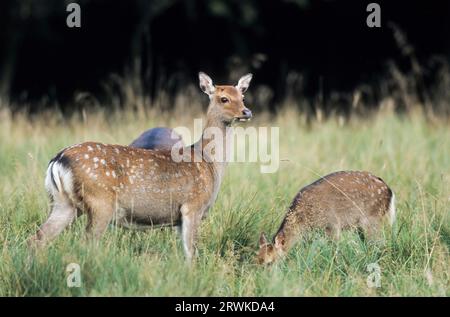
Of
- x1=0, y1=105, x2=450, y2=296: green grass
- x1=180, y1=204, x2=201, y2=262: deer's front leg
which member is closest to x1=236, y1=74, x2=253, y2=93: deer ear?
x1=0, y1=105, x2=450, y2=296: green grass

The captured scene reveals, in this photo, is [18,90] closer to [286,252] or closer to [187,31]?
[187,31]

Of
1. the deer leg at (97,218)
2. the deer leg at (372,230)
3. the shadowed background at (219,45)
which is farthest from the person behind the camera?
the shadowed background at (219,45)

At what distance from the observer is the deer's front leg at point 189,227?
254 inches

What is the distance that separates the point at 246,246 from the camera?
22.2ft

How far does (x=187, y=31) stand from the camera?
20.6 meters

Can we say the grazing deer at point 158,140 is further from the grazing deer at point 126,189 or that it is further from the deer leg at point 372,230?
the deer leg at point 372,230

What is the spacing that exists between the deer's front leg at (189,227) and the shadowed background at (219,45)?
12123 mm

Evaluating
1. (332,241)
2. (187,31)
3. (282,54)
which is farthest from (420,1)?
(332,241)

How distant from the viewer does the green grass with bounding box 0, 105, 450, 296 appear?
5.46 m

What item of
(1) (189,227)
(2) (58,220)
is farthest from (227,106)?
(2) (58,220)

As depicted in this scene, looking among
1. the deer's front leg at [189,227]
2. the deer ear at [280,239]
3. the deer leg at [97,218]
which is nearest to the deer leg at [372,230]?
the deer ear at [280,239]

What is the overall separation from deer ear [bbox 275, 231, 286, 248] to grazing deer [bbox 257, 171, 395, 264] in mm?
90
